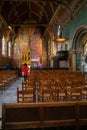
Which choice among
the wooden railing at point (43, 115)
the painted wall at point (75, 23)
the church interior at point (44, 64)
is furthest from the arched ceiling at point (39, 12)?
the wooden railing at point (43, 115)

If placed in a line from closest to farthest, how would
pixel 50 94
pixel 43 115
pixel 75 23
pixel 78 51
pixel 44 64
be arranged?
pixel 43 115, pixel 50 94, pixel 75 23, pixel 78 51, pixel 44 64

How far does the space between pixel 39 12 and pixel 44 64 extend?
9.99 m

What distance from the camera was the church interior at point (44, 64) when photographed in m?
4.60

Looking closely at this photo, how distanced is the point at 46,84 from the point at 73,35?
16737 mm

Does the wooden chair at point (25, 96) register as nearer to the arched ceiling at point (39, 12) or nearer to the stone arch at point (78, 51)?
the arched ceiling at point (39, 12)

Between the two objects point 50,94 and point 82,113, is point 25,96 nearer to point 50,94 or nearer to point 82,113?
point 50,94

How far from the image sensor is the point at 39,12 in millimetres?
38781

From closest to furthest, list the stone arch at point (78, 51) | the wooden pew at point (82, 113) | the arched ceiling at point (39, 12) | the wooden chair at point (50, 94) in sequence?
the wooden pew at point (82, 113), the wooden chair at point (50, 94), the arched ceiling at point (39, 12), the stone arch at point (78, 51)

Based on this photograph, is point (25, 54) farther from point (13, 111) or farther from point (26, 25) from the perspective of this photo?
point (13, 111)

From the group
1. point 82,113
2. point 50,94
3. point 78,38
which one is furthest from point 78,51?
point 82,113

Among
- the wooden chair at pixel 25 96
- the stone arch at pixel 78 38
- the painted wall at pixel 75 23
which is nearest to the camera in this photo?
the wooden chair at pixel 25 96

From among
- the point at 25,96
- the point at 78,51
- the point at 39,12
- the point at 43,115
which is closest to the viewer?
the point at 43,115

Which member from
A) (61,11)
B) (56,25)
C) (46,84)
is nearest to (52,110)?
(46,84)

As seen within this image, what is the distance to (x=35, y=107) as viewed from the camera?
455cm
